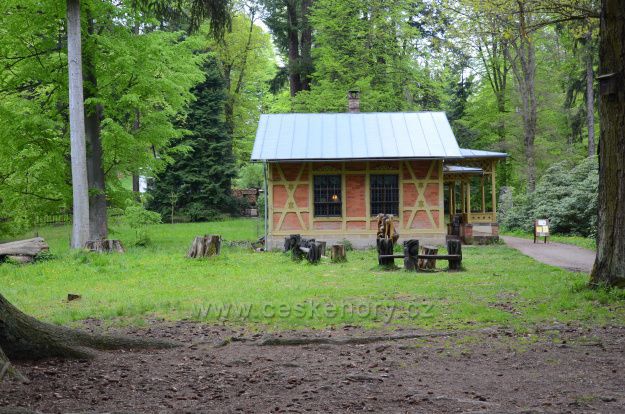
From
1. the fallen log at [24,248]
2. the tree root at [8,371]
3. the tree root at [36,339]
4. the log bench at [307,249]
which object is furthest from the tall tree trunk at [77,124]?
the tree root at [8,371]

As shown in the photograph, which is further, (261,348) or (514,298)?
(514,298)

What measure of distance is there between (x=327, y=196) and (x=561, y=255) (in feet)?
25.7

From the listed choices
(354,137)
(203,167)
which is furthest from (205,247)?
(203,167)

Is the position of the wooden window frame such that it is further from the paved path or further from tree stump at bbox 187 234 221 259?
the paved path

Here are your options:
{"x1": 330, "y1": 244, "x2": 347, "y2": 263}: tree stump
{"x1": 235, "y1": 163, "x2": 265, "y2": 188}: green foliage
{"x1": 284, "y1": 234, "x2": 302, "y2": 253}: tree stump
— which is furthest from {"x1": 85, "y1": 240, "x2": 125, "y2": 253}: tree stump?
{"x1": 235, "y1": 163, "x2": 265, "y2": 188}: green foliage

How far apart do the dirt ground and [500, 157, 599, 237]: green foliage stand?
18766mm

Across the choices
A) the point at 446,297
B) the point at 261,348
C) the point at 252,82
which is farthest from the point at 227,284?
the point at 252,82

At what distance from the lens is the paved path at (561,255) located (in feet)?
Result: 47.4

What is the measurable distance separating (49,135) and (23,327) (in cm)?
1560

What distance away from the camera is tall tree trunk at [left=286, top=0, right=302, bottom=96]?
33469 millimetres

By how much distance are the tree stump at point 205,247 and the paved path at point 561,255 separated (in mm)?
8537

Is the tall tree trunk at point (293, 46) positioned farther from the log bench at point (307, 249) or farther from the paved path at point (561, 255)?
the log bench at point (307, 249)

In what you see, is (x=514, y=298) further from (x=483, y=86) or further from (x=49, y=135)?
(x=483, y=86)

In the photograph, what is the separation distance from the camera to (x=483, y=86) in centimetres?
4175
